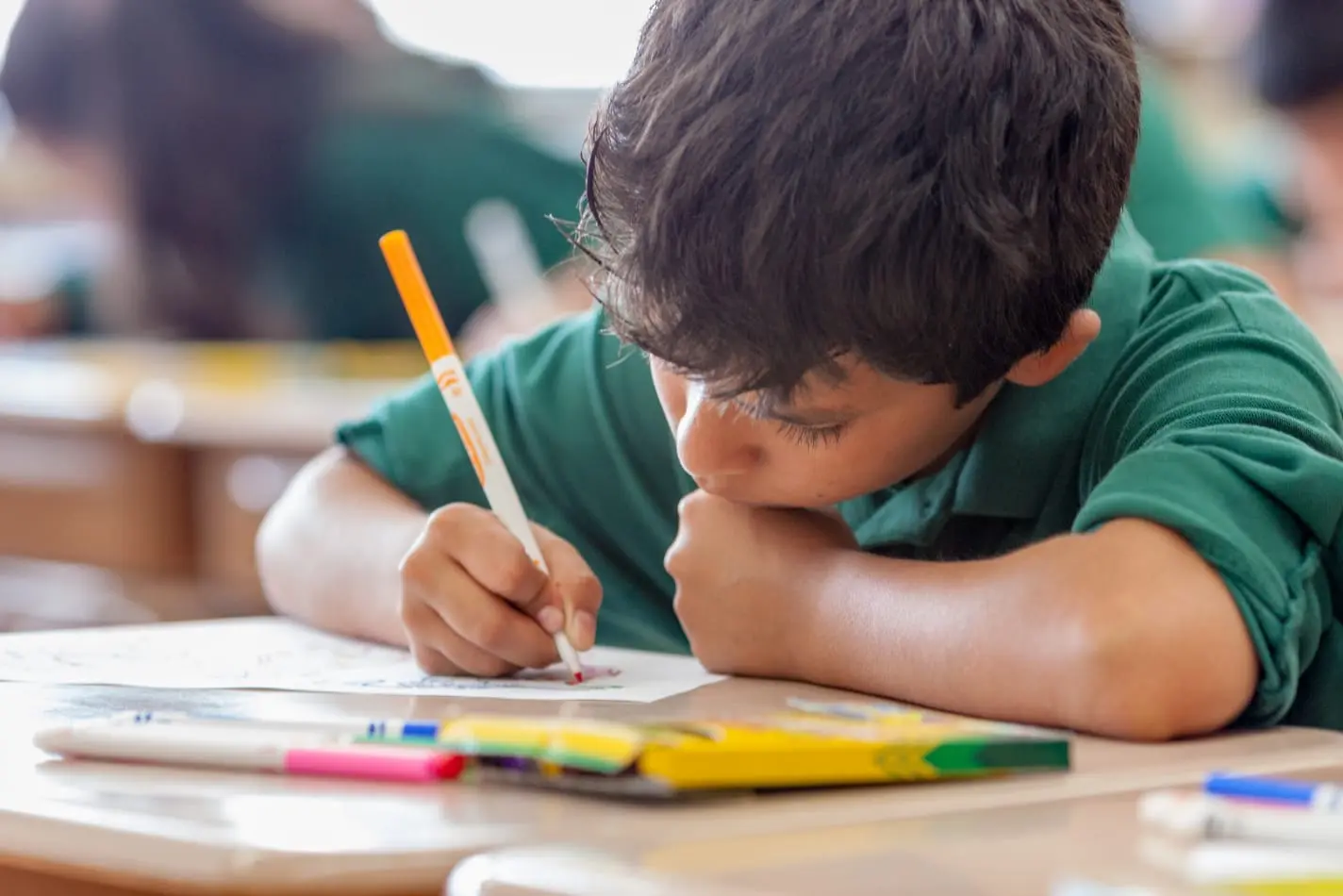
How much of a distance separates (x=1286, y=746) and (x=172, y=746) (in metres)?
0.37

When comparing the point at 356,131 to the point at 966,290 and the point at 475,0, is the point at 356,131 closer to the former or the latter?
the point at 475,0

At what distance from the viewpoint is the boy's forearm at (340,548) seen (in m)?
0.87

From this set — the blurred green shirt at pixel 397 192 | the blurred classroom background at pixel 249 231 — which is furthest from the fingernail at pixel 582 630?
the blurred green shirt at pixel 397 192

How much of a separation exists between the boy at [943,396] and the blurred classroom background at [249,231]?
2.72ft

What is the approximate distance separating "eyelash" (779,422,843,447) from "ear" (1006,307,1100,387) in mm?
83

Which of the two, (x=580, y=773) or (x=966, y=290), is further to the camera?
(x=966, y=290)

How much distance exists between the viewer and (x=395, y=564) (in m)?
0.87

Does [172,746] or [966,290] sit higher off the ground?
[966,290]

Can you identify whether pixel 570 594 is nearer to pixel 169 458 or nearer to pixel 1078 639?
pixel 1078 639

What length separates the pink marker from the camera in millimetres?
517

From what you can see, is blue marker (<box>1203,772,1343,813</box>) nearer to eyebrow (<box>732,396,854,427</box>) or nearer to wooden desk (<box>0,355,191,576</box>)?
eyebrow (<box>732,396,854,427</box>)

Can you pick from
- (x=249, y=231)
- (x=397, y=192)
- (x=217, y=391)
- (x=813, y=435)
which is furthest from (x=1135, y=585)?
(x=249, y=231)

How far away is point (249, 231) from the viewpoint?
2.86 meters

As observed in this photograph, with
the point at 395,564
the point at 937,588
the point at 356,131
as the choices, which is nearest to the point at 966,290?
the point at 937,588
